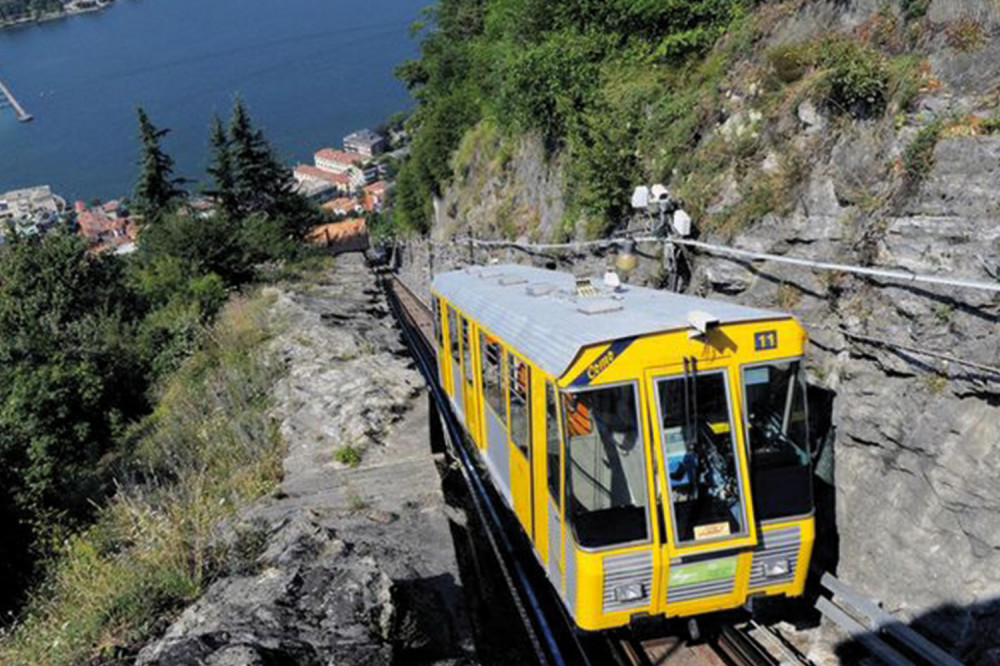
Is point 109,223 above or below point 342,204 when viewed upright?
above

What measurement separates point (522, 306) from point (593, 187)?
666 cm

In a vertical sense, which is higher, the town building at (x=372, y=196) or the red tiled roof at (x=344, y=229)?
the town building at (x=372, y=196)

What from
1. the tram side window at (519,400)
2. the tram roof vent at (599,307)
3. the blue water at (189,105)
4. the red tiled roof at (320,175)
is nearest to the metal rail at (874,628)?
the tram side window at (519,400)

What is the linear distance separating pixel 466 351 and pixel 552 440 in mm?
4954

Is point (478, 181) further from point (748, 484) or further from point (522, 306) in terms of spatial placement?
point (748, 484)

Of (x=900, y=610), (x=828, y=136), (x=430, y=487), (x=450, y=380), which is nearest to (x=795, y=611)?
(x=900, y=610)

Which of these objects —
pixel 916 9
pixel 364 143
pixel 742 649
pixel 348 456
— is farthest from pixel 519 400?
pixel 364 143

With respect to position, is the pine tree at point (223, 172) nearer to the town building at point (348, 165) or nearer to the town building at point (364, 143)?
the town building at point (348, 165)

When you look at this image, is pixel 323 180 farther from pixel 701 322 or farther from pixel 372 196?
pixel 701 322

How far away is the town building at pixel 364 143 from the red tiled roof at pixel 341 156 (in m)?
2.12

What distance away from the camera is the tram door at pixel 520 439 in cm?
801

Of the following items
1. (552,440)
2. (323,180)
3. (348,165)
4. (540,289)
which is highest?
(348,165)

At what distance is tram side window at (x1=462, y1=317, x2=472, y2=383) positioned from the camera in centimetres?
1166

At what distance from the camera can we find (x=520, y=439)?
8344 mm
